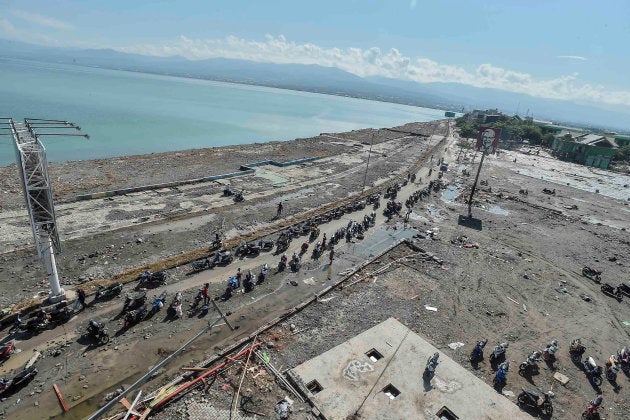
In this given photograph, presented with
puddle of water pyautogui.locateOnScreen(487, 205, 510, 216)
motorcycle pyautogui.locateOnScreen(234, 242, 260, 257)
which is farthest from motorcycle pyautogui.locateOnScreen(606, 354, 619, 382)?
puddle of water pyautogui.locateOnScreen(487, 205, 510, 216)

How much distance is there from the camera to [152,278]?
1964 centimetres

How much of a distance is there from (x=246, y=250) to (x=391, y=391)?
1343 cm

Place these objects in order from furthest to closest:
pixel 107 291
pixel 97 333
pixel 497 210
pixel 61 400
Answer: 1. pixel 497 210
2. pixel 107 291
3. pixel 97 333
4. pixel 61 400

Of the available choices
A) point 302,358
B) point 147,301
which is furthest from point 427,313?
point 147,301

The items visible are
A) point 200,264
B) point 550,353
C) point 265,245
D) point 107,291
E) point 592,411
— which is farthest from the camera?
point 265,245

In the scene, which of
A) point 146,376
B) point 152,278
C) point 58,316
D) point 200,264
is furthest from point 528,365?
point 58,316

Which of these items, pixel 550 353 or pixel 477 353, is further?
pixel 550 353

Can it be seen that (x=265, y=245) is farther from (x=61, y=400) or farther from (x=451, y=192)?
(x=451, y=192)

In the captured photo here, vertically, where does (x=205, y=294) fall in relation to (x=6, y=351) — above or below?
above

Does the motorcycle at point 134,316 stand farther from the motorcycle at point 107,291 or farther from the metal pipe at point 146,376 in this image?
the metal pipe at point 146,376

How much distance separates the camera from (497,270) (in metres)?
25.6

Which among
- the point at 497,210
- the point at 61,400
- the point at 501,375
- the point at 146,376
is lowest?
the point at 61,400

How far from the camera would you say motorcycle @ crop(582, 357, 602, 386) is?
1596 cm

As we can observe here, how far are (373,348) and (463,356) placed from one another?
173 inches
